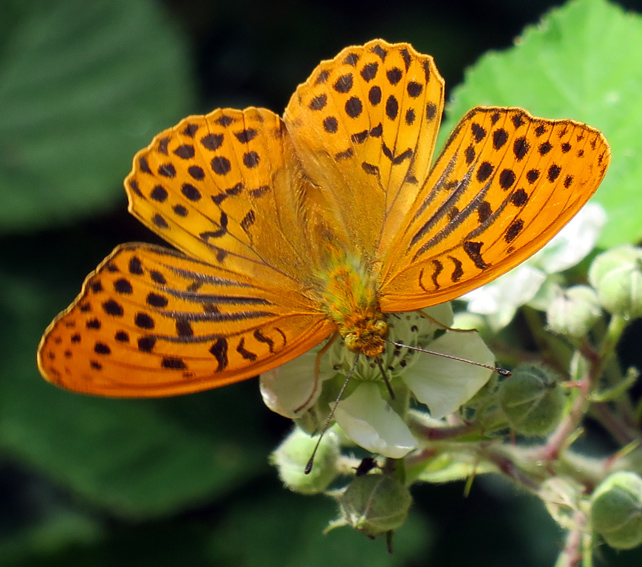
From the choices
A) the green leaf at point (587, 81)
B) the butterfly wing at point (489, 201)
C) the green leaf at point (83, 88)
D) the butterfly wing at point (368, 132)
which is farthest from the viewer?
the green leaf at point (83, 88)

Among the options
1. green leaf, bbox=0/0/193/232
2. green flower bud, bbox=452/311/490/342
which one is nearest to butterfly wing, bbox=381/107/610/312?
green flower bud, bbox=452/311/490/342

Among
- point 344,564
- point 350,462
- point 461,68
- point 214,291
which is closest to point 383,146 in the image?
point 214,291

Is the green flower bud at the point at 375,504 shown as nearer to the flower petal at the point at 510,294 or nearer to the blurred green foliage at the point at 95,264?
the flower petal at the point at 510,294

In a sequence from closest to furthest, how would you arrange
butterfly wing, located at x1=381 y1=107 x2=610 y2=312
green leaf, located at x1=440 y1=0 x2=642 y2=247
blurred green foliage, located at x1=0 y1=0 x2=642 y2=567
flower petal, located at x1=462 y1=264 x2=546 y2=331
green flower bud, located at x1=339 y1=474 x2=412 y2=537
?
butterfly wing, located at x1=381 y1=107 x2=610 y2=312 < green flower bud, located at x1=339 y1=474 x2=412 y2=537 < flower petal, located at x1=462 y1=264 x2=546 y2=331 < green leaf, located at x1=440 y1=0 x2=642 y2=247 < blurred green foliage, located at x1=0 y1=0 x2=642 y2=567

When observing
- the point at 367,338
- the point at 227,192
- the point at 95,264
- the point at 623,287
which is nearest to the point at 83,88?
the point at 95,264

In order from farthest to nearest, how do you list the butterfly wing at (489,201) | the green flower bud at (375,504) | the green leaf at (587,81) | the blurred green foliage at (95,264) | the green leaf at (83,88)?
the green leaf at (83,88) < the blurred green foliage at (95,264) < the green leaf at (587,81) < the green flower bud at (375,504) < the butterfly wing at (489,201)

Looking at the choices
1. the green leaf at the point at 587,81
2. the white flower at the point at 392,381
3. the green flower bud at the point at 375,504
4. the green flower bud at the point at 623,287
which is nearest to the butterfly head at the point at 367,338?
the white flower at the point at 392,381

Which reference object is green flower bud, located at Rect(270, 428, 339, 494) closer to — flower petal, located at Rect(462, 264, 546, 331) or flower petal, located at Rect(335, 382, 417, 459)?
flower petal, located at Rect(335, 382, 417, 459)
